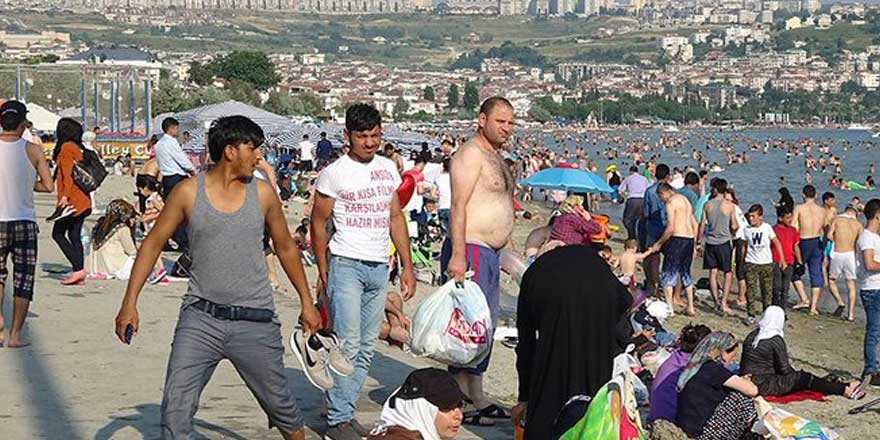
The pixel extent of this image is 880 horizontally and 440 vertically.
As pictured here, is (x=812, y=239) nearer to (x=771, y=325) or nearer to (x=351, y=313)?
(x=771, y=325)

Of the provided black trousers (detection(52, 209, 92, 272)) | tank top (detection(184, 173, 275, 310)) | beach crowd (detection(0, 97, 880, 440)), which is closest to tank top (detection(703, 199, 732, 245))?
beach crowd (detection(0, 97, 880, 440))

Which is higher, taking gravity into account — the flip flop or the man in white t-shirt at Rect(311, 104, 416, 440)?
the man in white t-shirt at Rect(311, 104, 416, 440)

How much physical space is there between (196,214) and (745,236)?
10163 mm

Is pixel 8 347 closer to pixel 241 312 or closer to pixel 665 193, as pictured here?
pixel 241 312

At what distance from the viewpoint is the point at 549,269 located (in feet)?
20.8

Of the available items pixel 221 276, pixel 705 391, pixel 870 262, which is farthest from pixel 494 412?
pixel 870 262

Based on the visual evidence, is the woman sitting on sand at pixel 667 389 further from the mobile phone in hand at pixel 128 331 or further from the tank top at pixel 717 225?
the tank top at pixel 717 225

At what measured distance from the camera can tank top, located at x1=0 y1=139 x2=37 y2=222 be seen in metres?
8.95

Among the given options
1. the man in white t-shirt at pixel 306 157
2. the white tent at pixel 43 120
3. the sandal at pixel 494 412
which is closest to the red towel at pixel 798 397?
the sandal at pixel 494 412

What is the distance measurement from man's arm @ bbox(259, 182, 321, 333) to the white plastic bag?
50.6 inches

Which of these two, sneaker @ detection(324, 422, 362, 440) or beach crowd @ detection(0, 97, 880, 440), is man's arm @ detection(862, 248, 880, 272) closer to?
beach crowd @ detection(0, 97, 880, 440)

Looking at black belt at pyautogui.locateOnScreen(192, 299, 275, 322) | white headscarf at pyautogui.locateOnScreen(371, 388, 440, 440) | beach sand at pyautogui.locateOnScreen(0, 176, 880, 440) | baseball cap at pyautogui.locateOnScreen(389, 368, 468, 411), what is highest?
black belt at pyautogui.locateOnScreen(192, 299, 275, 322)

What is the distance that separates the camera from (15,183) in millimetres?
8992

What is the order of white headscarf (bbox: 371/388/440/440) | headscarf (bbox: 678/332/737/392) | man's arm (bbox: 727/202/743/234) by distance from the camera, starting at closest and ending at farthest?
white headscarf (bbox: 371/388/440/440) → headscarf (bbox: 678/332/737/392) → man's arm (bbox: 727/202/743/234)
